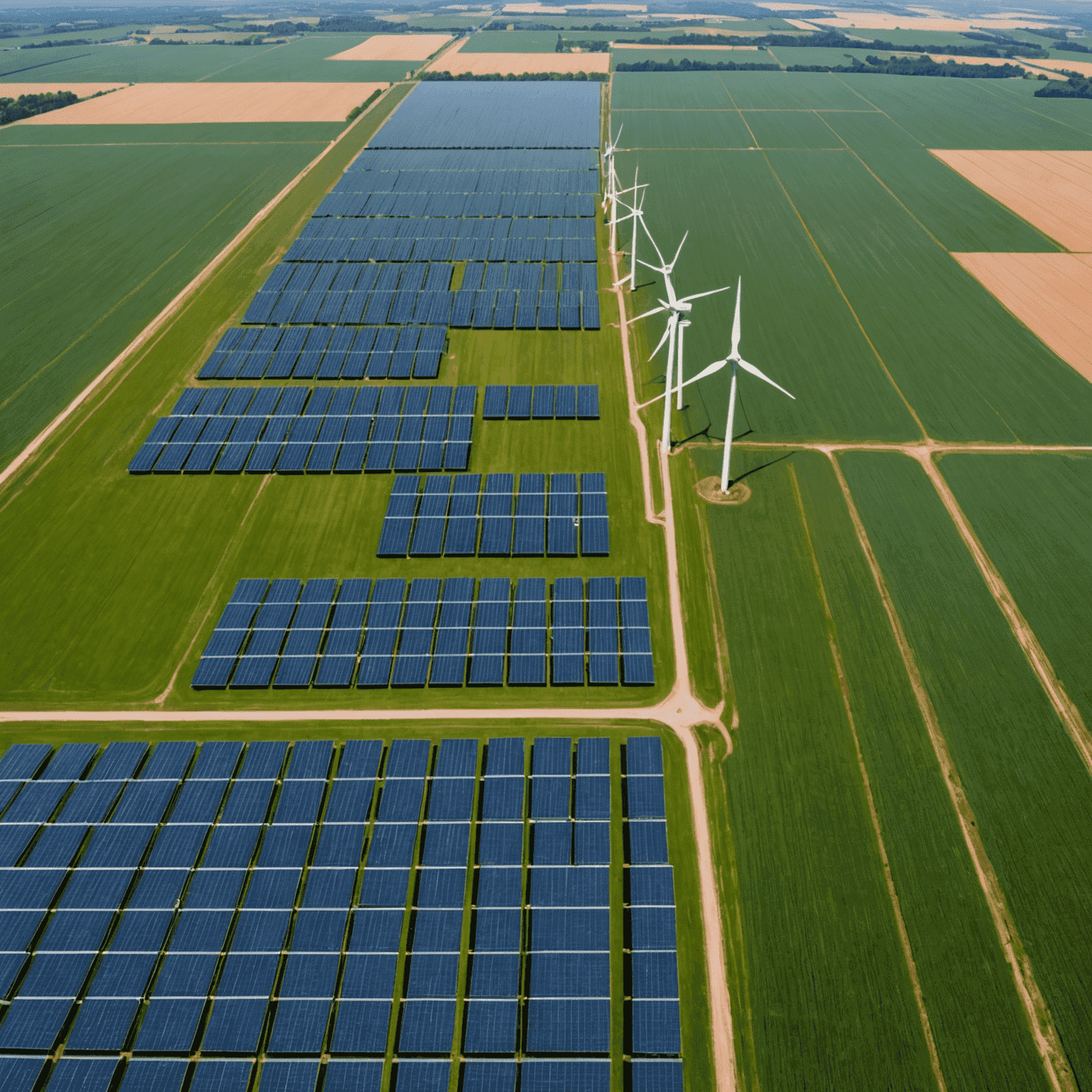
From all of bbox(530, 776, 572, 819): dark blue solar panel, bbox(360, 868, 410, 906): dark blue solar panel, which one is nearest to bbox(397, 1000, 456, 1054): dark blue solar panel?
bbox(360, 868, 410, 906): dark blue solar panel

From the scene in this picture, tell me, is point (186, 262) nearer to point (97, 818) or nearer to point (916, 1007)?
point (97, 818)

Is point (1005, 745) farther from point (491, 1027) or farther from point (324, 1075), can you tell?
point (324, 1075)

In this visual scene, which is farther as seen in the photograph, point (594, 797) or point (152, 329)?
point (152, 329)

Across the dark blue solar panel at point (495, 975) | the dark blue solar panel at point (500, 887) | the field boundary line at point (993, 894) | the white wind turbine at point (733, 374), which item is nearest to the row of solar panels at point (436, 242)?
the white wind turbine at point (733, 374)

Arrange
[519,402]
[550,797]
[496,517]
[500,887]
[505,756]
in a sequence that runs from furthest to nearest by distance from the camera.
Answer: [519,402], [496,517], [505,756], [550,797], [500,887]

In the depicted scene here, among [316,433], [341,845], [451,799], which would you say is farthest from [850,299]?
[341,845]

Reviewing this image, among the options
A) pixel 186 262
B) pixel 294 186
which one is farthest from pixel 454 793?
pixel 294 186
